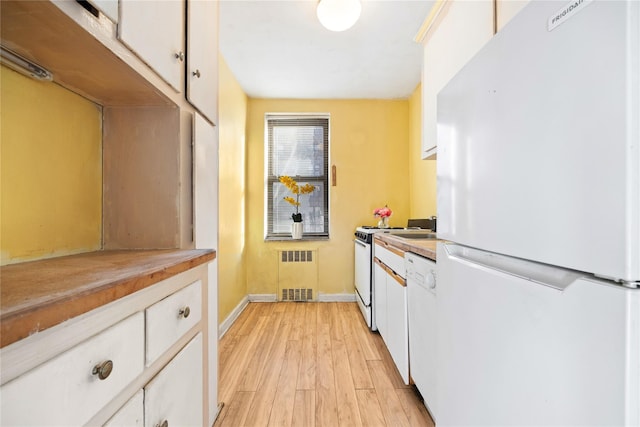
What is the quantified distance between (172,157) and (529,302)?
47.8 inches

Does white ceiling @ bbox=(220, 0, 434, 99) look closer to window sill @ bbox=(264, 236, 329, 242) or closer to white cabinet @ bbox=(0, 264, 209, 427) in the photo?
window sill @ bbox=(264, 236, 329, 242)

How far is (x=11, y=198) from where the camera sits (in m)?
0.78

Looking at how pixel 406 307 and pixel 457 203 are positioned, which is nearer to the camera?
pixel 457 203

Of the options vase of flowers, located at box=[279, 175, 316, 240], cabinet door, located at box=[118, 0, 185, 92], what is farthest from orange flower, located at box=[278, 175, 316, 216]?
cabinet door, located at box=[118, 0, 185, 92]

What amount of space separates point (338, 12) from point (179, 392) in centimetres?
217

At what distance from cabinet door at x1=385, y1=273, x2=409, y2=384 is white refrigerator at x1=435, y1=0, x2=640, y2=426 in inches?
30.5

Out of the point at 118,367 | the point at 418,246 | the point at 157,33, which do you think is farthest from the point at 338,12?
the point at 118,367

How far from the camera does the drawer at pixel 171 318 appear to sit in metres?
0.71

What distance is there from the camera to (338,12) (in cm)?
185

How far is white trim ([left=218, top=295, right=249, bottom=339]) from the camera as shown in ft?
8.23

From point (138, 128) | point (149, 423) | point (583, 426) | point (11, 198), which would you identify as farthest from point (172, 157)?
point (583, 426)

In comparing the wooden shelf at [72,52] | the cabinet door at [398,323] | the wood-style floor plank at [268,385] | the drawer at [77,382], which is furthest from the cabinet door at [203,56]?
the wood-style floor plank at [268,385]

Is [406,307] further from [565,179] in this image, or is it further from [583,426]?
[565,179]

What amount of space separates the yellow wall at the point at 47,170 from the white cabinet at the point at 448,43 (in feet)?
5.43
